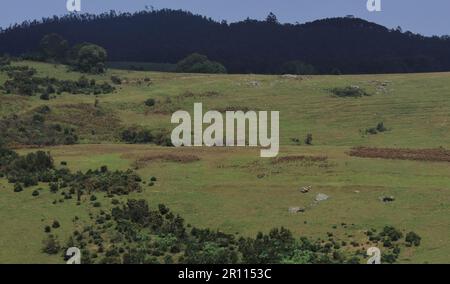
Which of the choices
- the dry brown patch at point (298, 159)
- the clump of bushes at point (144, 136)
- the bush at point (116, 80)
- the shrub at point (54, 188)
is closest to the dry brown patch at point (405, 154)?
→ the dry brown patch at point (298, 159)

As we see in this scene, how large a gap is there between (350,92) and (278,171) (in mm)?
62164

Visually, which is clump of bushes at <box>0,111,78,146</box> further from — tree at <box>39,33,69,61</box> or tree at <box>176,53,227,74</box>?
tree at <box>176,53,227,74</box>

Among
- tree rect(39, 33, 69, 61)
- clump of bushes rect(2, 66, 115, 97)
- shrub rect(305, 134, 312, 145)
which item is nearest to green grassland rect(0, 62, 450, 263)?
shrub rect(305, 134, 312, 145)

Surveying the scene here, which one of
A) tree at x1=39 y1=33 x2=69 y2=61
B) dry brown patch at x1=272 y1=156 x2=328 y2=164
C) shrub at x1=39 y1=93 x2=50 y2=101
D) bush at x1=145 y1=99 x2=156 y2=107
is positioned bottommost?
dry brown patch at x1=272 y1=156 x2=328 y2=164

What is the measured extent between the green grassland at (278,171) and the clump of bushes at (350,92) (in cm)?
219

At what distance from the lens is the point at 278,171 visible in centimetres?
6153

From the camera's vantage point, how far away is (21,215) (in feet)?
167

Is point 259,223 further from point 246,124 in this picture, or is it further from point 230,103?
point 230,103

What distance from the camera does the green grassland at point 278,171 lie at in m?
47.0

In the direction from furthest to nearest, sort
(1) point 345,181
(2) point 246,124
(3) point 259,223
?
1. (2) point 246,124
2. (1) point 345,181
3. (3) point 259,223

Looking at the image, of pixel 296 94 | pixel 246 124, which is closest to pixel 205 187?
pixel 246 124

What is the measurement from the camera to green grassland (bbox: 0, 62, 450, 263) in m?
47.0

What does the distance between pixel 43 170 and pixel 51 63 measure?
4175 inches

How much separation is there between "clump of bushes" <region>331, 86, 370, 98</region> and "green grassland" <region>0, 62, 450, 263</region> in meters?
2.19
